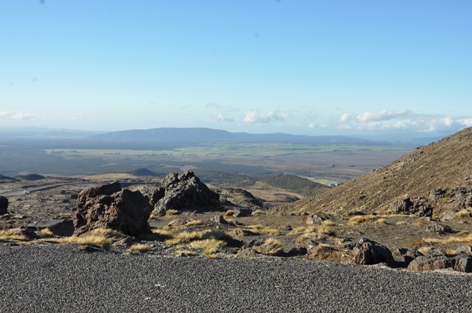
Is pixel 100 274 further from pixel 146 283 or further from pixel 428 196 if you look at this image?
pixel 428 196

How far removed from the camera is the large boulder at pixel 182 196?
35656 mm

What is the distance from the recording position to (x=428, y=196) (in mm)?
32688

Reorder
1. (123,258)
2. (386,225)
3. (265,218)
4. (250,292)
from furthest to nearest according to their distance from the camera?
Result: 1. (265,218)
2. (386,225)
3. (123,258)
4. (250,292)

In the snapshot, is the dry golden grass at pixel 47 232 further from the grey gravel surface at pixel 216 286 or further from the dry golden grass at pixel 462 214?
the dry golden grass at pixel 462 214

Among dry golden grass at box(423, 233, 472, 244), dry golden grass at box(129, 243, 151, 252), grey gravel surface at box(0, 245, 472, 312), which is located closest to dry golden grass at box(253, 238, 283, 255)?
grey gravel surface at box(0, 245, 472, 312)

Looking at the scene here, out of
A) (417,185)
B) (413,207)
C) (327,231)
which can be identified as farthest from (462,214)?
(417,185)

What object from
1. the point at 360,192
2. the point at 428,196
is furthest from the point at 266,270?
the point at 360,192

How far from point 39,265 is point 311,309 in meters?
9.38

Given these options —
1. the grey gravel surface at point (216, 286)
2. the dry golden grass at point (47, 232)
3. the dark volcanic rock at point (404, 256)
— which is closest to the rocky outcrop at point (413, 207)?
the dark volcanic rock at point (404, 256)

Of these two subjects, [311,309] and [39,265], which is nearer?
[311,309]

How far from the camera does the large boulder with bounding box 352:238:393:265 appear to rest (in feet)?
47.3

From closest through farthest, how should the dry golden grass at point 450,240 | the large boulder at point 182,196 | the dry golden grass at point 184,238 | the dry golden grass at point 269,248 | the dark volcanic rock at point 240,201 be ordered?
the dry golden grass at point 269,248 < the dry golden grass at point 450,240 < the dry golden grass at point 184,238 < the large boulder at point 182,196 < the dark volcanic rock at point 240,201

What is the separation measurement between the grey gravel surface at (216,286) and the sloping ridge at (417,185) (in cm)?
1904

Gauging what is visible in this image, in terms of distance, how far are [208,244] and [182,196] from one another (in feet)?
61.9
